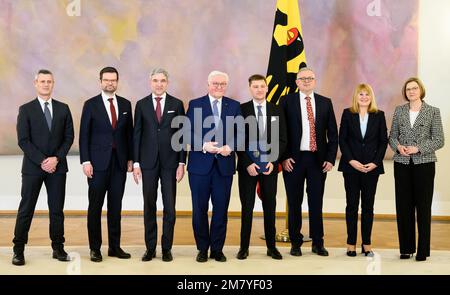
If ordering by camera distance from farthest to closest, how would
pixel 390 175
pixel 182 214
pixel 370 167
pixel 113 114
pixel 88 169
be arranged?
1. pixel 182 214
2. pixel 390 175
3. pixel 370 167
4. pixel 113 114
5. pixel 88 169

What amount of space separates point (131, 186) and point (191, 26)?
2.20 meters

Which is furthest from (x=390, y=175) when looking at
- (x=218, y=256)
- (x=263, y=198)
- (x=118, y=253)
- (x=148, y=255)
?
(x=118, y=253)

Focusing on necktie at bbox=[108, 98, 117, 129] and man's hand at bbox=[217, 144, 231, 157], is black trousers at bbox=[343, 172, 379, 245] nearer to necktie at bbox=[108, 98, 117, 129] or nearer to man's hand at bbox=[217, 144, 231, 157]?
man's hand at bbox=[217, 144, 231, 157]

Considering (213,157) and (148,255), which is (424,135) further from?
(148,255)

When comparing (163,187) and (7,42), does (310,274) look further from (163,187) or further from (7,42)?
(7,42)

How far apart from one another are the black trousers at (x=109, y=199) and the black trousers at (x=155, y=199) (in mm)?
225

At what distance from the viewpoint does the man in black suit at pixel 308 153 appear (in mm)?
4461

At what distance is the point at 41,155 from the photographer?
4031 millimetres

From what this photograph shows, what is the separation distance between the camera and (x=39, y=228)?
19.2 ft

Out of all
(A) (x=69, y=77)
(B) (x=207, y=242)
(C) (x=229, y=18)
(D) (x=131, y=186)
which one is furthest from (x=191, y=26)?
(B) (x=207, y=242)

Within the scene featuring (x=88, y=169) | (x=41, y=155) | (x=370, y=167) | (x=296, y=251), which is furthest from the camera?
(x=296, y=251)

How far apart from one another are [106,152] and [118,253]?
2.74 ft

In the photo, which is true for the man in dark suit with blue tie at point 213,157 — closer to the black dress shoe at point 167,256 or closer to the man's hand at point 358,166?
the black dress shoe at point 167,256
